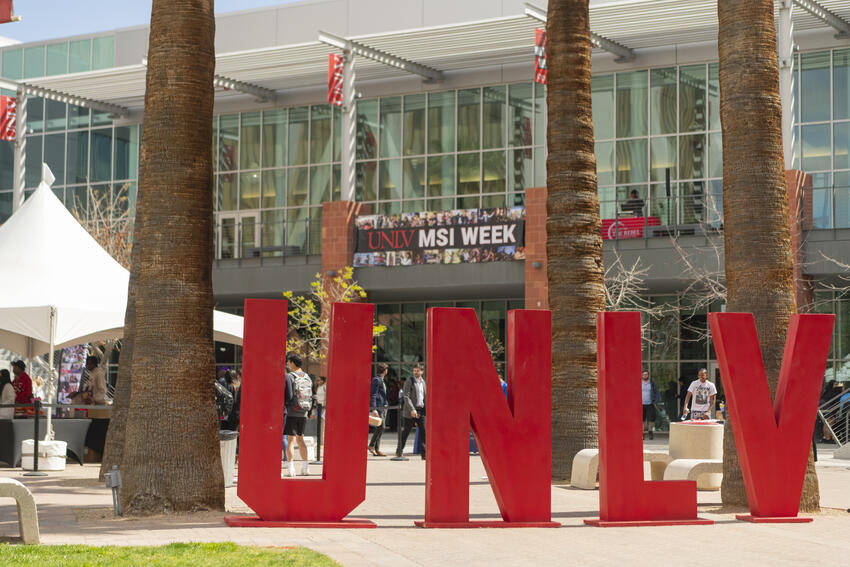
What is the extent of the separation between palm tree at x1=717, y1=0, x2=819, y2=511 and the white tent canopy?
933 cm

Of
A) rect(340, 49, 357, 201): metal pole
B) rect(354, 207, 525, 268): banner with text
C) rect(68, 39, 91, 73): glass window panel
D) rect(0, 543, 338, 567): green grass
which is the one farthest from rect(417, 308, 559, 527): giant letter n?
rect(68, 39, 91, 73): glass window panel

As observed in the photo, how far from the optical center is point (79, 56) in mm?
44875

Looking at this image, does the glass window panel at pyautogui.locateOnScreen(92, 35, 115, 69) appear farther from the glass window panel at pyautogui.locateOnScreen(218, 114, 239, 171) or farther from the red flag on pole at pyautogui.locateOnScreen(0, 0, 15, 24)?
the red flag on pole at pyautogui.locateOnScreen(0, 0, 15, 24)

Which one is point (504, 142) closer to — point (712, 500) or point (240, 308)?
point (240, 308)

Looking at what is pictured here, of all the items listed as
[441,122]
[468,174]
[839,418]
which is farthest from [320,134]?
[839,418]

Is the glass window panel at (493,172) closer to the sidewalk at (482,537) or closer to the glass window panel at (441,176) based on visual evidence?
the glass window panel at (441,176)

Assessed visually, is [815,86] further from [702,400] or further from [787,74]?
[702,400]

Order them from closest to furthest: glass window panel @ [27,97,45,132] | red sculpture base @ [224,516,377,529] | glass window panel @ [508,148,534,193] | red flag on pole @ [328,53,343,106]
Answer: red sculpture base @ [224,516,377,529] < red flag on pole @ [328,53,343,106] < glass window panel @ [508,148,534,193] < glass window panel @ [27,97,45,132]

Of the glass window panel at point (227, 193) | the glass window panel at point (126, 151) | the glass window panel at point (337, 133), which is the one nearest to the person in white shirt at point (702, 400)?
the glass window panel at point (337, 133)

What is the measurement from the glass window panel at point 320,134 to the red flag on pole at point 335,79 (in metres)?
5.32

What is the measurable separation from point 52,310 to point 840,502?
35.5ft

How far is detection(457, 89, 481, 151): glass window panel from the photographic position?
36594 millimetres

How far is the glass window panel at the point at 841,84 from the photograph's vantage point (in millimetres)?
31641

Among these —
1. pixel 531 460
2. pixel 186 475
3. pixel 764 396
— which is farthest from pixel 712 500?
pixel 186 475
